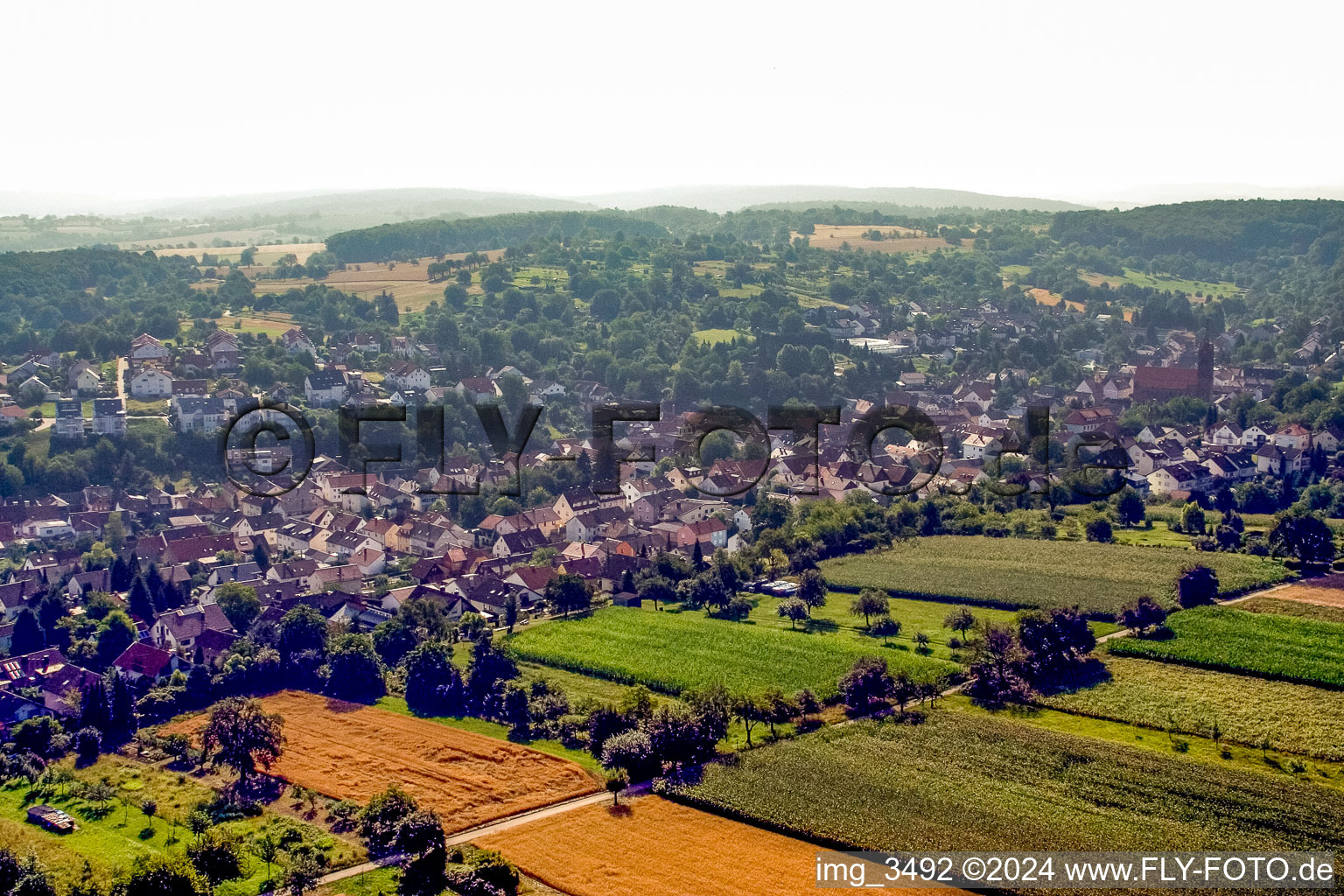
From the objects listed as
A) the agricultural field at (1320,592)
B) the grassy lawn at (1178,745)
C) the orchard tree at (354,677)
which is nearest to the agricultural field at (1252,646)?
the agricultural field at (1320,592)

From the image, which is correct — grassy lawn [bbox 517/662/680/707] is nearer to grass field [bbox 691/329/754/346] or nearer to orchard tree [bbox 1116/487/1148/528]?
orchard tree [bbox 1116/487/1148/528]

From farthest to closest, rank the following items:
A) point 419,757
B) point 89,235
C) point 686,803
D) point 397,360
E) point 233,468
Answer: point 89,235, point 397,360, point 233,468, point 419,757, point 686,803

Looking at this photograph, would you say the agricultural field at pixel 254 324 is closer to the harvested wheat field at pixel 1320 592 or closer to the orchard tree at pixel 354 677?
the orchard tree at pixel 354 677

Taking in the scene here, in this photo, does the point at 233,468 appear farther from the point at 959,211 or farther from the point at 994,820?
the point at 959,211

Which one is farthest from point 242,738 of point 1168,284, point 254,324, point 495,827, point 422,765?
point 1168,284

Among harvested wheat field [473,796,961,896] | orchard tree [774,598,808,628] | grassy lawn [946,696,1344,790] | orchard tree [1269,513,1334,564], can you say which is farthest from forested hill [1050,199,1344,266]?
harvested wheat field [473,796,961,896]

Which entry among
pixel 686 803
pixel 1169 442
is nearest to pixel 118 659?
pixel 686 803
